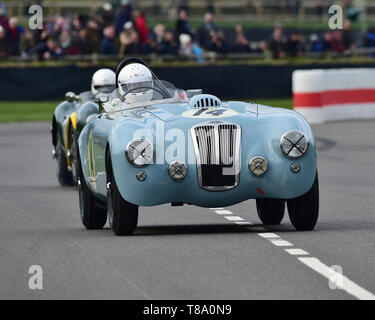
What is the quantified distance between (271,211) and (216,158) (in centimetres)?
145

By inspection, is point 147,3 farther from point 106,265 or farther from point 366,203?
point 106,265

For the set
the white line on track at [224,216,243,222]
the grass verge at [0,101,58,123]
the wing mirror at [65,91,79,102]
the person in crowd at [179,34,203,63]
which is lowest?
the grass verge at [0,101,58,123]

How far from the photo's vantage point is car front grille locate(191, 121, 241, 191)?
1145 cm

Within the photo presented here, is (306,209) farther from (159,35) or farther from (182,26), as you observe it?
(182,26)

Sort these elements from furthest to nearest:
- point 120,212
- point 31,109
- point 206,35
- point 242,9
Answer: point 242,9, point 206,35, point 31,109, point 120,212

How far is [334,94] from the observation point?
107ft

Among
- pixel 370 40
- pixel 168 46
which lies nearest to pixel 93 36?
pixel 168 46

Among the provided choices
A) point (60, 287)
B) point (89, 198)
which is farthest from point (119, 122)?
point (60, 287)

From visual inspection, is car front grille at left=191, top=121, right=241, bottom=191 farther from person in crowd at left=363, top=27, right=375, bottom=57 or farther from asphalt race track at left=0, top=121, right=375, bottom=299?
person in crowd at left=363, top=27, right=375, bottom=57

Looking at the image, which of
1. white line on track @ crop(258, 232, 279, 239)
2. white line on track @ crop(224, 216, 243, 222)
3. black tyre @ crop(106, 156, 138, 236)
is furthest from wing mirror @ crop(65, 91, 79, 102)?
white line on track @ crop(258, 232, 279, 239)

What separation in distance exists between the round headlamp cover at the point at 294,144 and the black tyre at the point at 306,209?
0.27 meters

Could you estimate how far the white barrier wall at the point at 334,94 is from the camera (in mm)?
31109

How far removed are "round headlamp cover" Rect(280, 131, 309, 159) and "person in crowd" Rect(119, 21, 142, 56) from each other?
25.0 meters

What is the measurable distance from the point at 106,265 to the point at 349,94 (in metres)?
23.7
